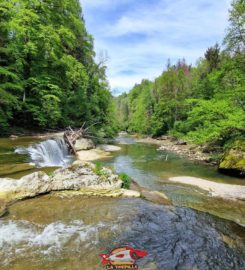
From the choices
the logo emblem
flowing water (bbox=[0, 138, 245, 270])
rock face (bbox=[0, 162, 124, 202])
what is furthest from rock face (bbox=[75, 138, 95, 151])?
the logo emblem

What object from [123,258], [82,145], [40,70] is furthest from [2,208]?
[40,70]

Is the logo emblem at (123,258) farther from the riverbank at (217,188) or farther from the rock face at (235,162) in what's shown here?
the rock face at (235,162)

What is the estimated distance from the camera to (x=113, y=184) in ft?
25.6

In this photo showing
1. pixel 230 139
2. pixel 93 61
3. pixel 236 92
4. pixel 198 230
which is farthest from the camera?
pixel 93 61

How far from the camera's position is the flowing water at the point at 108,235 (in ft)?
12.8

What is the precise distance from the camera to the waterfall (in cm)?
1167

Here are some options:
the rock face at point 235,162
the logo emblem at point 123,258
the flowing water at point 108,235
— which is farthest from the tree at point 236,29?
the logo emblem at point 123,258

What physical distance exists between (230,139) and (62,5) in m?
19.7

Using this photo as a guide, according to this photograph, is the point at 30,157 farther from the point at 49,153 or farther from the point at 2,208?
the point at 2,208

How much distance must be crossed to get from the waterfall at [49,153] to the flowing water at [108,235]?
5.60 metres

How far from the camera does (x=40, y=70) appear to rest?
64.5 feet

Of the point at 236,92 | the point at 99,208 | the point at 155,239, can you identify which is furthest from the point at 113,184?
the point at 236,92

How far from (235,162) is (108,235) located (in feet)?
35.0

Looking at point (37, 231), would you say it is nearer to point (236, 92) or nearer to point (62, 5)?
point (236, 92)
